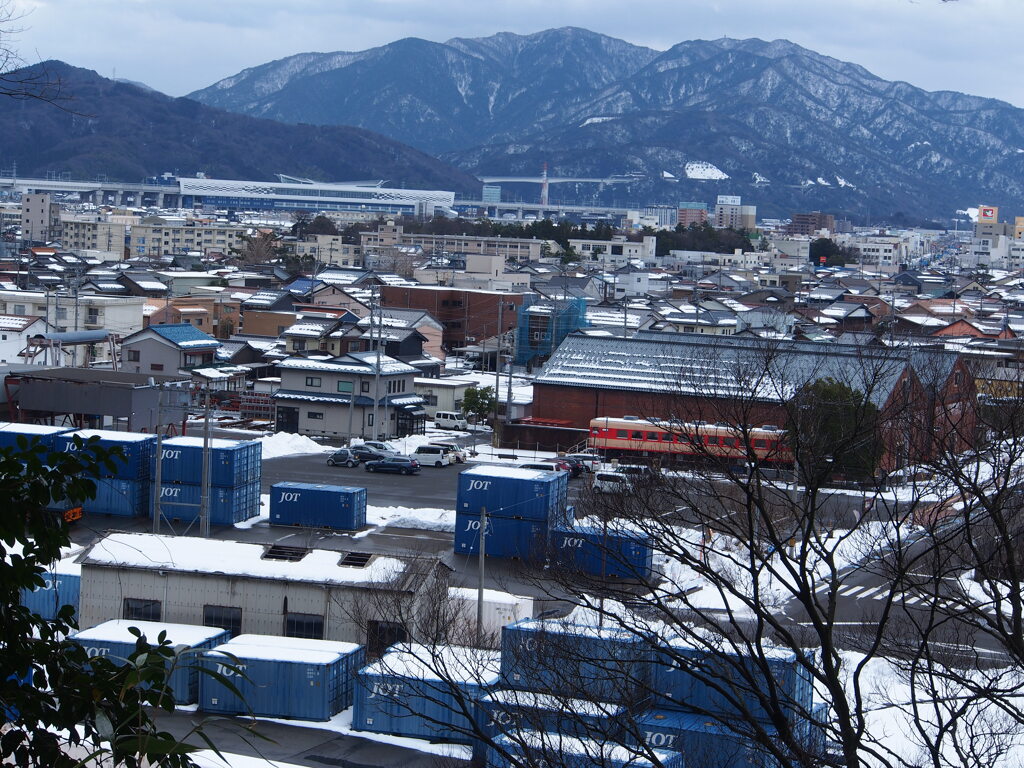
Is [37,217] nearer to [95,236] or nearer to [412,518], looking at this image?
[95,236]

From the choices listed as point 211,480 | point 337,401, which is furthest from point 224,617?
point 337,401

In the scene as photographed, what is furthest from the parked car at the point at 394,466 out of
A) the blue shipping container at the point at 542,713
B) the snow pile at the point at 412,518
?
the blue shipping container at the point at 542,713

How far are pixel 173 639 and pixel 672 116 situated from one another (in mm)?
96914

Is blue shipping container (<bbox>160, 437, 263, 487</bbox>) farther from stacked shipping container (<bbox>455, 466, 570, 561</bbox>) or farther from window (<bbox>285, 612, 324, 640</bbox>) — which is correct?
window (<bbox>285, 612, 324, 640</bbox>)

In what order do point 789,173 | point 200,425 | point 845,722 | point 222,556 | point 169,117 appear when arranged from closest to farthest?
point 845,722 < point 222,556 < point 200,425 < point 169,117 < point 789,173

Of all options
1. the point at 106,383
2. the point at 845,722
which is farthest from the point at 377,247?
the point at 845,722

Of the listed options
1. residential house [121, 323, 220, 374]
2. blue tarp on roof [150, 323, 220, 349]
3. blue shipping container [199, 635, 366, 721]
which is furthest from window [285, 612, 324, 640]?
blue tarp on roof [150, 323, 220, 349]

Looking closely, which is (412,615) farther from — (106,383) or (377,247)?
(377,247)

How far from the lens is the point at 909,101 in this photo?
117 meters

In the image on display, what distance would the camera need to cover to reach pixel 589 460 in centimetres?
1008

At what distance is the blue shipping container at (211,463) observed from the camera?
748cm

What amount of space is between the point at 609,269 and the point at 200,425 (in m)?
19.1

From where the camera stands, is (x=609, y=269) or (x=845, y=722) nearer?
(x=845, y=722)

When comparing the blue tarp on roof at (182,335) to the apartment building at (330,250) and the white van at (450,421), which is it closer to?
the white van at (450,421)
